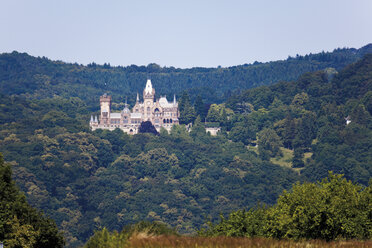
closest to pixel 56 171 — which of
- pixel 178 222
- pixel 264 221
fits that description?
→ pixel 178 222

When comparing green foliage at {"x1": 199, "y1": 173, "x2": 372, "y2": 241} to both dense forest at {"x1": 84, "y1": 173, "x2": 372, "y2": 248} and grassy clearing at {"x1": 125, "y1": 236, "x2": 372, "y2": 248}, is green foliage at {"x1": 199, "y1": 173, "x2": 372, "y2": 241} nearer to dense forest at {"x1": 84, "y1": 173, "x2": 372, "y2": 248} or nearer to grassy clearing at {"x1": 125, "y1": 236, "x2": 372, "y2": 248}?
dense forest at {"x1": 84, "y1": 173, "x2": 372, "y2": 248}

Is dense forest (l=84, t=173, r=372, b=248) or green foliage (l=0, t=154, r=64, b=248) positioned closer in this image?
green foliage (l=0, t=154, r=64, b=248)

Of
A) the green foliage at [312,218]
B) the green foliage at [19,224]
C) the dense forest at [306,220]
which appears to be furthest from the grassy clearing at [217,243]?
the green foliage at [19,224]

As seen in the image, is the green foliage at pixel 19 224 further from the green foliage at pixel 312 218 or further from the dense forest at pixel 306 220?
the green foliage at pixel 312 218

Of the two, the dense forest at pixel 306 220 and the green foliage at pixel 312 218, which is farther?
the green foliage at pixel 312 218

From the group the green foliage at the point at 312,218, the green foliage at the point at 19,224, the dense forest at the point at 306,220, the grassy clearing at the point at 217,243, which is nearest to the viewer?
the grassy clearing at the point at 217,243

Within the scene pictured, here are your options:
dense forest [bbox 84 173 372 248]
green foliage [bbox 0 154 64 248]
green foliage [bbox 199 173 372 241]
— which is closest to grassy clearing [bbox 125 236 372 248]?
dense forest [bbox 84 173 372 248]

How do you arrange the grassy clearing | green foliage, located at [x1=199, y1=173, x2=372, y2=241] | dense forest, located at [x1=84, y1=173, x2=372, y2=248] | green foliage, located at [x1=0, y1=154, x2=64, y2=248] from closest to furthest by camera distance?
the grassy clearing, green foliage, located at [x1=0, y1=154, x2=64, y2=248], dense forest, located at [x1=84, y1=173, x2=372, y2=248], green foliage, located at [x1=199, y1=173, x2=372, y2=241]

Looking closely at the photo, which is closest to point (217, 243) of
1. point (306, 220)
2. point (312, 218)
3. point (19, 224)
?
point (306, 220)

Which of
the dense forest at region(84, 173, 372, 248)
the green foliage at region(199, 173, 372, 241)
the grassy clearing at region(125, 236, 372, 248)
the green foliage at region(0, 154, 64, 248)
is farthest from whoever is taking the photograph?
the green foliage at region(199, 173, 372, 241)

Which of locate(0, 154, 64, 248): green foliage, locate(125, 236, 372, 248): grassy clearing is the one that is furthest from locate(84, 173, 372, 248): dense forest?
locate(0, 154, 64, 248): green foliage

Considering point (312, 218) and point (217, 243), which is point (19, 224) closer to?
point (217, 243)

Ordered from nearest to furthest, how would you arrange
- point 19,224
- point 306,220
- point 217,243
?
point 217,243, point 19,224, point 306,220

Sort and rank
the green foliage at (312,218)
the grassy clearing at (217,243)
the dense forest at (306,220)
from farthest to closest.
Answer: the green foliage at (312,218) < the dense forest at (306,220) < the grassy clearing at (217,243)
